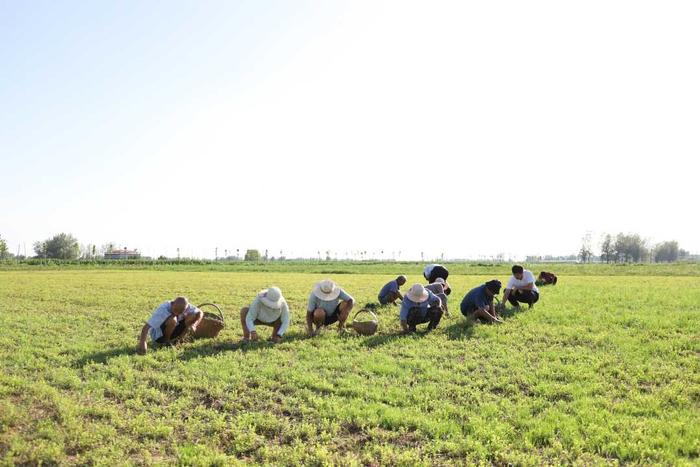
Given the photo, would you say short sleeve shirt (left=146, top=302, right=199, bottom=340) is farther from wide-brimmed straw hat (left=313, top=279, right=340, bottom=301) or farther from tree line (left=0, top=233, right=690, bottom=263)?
tree line (left=0, top=233, right=690, bottom=263)

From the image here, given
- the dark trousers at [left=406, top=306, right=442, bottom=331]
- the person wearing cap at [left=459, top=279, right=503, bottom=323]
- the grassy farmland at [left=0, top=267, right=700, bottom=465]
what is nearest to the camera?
the grassy farmland at [left=0, top=267, right=700, bottom=465]

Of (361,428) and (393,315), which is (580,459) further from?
(393,315)

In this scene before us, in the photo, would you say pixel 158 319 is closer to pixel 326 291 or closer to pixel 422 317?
pixel 326 291

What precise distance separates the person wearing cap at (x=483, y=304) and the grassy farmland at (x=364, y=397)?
0.79 metres

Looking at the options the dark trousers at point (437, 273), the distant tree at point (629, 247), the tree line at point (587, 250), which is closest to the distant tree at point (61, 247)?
the tree line at point (587, 250)

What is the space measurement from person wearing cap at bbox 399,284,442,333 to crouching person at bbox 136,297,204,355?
5043 millimetres

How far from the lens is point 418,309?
12391 millimetres

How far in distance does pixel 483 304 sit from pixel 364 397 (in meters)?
7.03

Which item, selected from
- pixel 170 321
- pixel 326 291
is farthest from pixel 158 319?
pixel 326 291

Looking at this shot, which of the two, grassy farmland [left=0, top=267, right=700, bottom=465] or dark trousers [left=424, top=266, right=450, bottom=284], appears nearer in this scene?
grassy farmland [left=0, top=267, right=700, bottom=465]

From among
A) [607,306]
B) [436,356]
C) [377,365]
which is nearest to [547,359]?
[436,356]

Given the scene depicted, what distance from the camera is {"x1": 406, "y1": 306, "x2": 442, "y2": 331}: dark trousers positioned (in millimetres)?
12438

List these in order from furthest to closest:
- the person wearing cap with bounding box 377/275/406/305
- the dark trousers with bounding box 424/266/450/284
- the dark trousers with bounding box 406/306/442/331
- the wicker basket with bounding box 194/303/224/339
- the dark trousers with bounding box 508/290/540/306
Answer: the dark trousers with bounding box 424/266/450/284
the person wearing cap with bounding box 377/275/406/305
the dark trousers with bounding box 508/290/540/306
the dark trousers with bounding box 406/306/442/331
the wicker basket with bounding box 194/303/224/339

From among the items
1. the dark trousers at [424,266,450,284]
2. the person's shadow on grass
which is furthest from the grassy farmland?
the dark trousers at [424,266,450,284]
